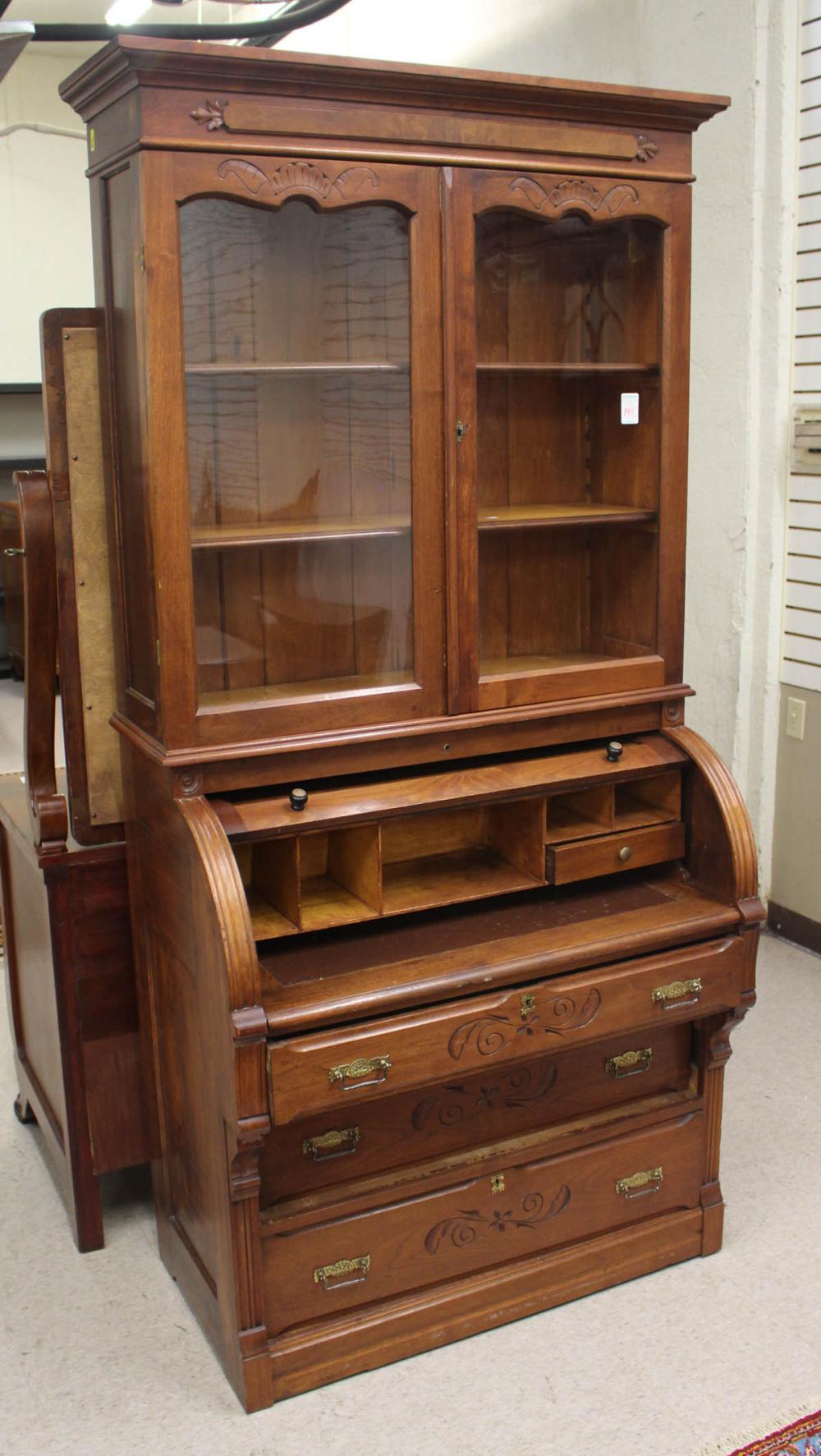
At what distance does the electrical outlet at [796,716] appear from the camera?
391cm

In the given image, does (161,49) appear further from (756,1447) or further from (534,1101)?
(756,1447)

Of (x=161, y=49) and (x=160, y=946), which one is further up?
(x=161, y=49)

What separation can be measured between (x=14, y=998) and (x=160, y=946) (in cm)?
90

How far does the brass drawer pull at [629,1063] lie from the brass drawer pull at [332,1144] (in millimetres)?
527

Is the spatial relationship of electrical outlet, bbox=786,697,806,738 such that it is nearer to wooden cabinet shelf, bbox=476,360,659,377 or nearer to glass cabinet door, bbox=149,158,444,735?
wooden cabinet shelf, bbox=476,360,659,377

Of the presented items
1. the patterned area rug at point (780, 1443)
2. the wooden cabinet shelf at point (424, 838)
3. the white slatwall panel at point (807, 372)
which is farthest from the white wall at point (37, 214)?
the patterned area rug at point (780, 1443)

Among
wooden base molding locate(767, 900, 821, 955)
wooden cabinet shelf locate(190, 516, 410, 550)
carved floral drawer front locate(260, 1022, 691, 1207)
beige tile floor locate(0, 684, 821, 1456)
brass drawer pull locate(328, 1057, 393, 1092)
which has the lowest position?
beige tile floor locate(0, 684, 821, 1456)

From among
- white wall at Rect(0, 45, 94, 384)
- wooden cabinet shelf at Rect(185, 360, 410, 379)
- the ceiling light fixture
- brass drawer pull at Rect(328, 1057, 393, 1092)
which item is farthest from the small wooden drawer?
white wall at Rect(0, 45, 94, 384)

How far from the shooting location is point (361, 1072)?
7.06 feet

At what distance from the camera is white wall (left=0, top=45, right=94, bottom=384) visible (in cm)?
840

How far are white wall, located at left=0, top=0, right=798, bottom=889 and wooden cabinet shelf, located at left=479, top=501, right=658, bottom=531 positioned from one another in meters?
1.44

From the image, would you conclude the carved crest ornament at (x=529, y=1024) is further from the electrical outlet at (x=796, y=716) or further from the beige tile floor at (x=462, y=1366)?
the electrical outlet at (x=796, y=716)

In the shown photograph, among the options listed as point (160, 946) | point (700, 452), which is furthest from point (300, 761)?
point (700, 452)

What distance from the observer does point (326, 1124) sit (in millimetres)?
2273
